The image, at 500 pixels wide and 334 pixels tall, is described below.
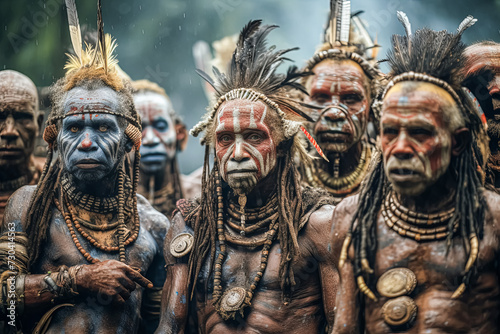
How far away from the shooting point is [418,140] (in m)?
4.47

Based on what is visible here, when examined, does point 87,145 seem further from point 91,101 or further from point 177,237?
point 177,237

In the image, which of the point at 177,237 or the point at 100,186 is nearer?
the point at 177,237

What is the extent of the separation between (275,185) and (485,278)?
6.07 feet

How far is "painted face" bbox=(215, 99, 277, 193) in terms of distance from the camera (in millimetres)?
5547

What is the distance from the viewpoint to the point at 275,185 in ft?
18.8

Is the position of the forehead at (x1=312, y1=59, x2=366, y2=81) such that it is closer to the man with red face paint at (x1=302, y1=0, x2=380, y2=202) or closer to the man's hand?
the man with red face paint at (x1=302, y1=0, x2=380, y2=202)

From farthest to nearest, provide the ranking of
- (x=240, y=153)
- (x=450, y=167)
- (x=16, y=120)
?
(x=16, y=120) → (x=240, y=153) → (x=450, y=167)

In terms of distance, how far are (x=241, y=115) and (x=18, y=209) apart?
1825 mm

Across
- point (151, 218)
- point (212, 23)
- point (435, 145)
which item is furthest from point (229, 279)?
point (212, 23)

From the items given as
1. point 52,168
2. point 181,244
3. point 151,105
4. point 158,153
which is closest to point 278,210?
point 181,244

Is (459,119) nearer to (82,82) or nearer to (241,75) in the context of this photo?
(241,75)

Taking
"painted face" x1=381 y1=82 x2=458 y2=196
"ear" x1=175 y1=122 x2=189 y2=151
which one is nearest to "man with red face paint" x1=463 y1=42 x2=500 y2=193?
"painted face" x1=381 y1=82 x2=458 y2=196

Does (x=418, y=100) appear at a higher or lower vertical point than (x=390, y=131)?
higher

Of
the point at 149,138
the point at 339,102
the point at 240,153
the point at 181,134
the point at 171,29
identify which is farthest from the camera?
the point at 171,29
